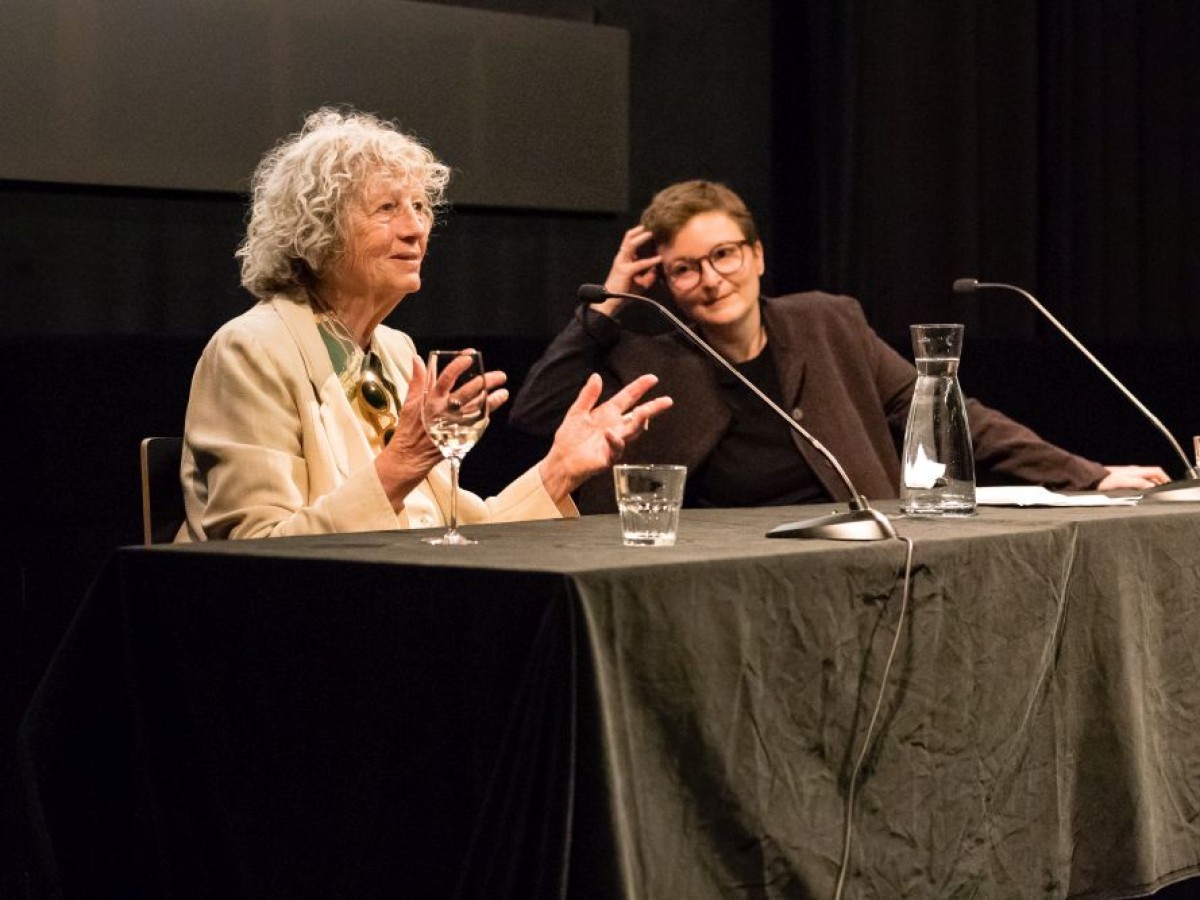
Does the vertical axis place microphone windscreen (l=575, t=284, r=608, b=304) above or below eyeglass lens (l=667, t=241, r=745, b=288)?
below

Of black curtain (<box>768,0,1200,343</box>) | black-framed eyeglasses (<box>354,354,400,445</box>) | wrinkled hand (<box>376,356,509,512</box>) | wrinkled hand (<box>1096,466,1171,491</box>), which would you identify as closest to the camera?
wrinkled hand (<box>376,356,509,512</box>)

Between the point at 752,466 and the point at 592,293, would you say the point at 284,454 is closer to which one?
the point at 592,293

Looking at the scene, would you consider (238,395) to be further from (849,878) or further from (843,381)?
(843,381)

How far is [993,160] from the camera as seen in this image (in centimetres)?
487

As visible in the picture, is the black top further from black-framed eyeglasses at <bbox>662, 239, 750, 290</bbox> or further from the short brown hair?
the short brown hair

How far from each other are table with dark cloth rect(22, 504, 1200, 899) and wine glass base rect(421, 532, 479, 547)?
0.03 m

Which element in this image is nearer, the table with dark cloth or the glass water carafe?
the table with dark cloth

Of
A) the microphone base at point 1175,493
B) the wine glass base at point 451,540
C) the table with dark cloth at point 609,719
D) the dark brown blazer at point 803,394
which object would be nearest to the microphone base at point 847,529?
the table with dark cloth at point 609,719

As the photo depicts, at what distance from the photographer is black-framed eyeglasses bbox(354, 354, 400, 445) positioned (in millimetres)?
2541

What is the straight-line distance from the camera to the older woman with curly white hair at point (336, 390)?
2.23 metres

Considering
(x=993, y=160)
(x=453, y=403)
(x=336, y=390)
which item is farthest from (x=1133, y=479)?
(x=993, y=160)

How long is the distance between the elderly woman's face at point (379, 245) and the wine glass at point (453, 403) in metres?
0.79

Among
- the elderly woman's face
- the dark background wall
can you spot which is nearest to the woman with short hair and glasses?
the dark background wall

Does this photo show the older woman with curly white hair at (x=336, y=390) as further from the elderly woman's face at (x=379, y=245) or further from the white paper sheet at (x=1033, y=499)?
the white paper sheet at (x=1033, y=499)
